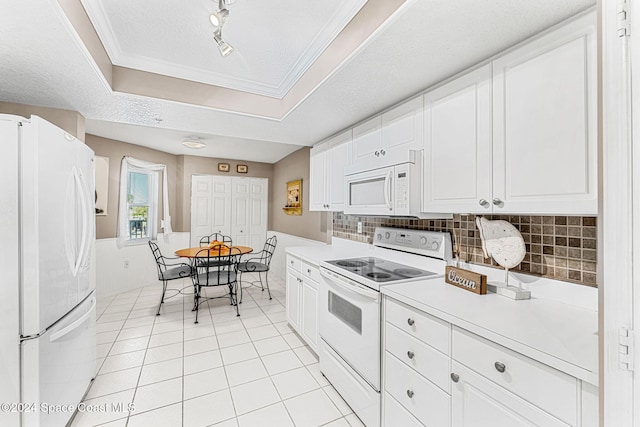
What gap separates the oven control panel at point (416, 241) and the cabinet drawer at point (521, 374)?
799 mm

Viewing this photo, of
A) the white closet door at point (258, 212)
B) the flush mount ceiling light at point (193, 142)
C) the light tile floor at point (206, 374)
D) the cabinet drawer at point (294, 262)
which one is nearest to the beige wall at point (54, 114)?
the flush mount ceiling light at point (193, 142)

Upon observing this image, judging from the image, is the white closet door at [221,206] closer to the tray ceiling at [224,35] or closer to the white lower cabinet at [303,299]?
the white lower cabinet at [303,299]

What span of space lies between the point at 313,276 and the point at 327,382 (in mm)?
860

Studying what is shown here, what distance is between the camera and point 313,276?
2.48 m

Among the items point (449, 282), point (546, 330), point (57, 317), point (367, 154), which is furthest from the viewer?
point (367, 154)

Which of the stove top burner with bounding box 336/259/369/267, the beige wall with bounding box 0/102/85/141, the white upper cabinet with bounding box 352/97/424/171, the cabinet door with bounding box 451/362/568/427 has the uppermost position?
the beige wall with bounding box 0/102/85/141

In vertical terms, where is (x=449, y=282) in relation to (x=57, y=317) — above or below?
above

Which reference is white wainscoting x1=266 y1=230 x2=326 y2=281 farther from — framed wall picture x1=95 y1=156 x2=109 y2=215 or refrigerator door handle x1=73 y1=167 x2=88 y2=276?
refrigerator door handle x1=73 y1=167 x2=88 y2=276

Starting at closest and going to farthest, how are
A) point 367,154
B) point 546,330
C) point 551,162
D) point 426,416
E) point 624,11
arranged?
1. point 624,11
2. point 546,330
3. point 551,162
4. point 426,416
5. point 367,154

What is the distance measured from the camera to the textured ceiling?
116cm

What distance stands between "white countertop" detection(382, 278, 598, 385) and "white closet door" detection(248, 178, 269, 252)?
4.80 meters

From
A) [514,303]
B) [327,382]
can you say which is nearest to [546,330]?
[514,303]

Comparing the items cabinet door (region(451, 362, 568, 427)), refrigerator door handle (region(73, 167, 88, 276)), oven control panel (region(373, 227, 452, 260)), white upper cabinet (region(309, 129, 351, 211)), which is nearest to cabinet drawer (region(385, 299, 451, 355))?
cabinet door (region(451, 362, 568, 427))

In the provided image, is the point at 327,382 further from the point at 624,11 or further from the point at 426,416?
the point at 624,11
